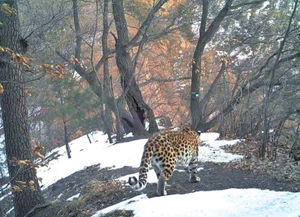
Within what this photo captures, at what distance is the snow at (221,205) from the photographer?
20.8 ft

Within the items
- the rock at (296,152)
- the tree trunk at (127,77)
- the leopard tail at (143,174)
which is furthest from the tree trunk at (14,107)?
the tree trunk at (127,77)

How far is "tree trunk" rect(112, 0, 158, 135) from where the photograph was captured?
687 inches

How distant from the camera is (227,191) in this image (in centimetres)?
752

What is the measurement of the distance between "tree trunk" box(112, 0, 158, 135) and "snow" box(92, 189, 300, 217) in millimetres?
10084

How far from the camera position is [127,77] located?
17938 millimetres

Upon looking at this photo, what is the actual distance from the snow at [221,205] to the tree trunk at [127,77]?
1008 cm

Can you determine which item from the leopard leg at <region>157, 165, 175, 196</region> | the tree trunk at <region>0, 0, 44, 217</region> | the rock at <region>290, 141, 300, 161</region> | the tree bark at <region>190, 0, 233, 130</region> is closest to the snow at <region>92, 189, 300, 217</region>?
A: the leopard leg at <region>157, 165, 175, 196</region>

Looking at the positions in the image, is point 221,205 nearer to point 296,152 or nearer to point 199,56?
point 296,152

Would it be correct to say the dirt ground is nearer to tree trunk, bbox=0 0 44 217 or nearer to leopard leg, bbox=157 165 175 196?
leopard leg, bbox=157 165 175 196

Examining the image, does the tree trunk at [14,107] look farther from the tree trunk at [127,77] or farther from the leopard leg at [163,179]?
the tree trunk at [127,77]

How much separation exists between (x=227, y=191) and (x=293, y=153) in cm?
330

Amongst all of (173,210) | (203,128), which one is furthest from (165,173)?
(203,128)

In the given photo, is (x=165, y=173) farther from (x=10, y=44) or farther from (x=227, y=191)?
(x=10, y=44)

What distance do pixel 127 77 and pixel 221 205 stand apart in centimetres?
1169
